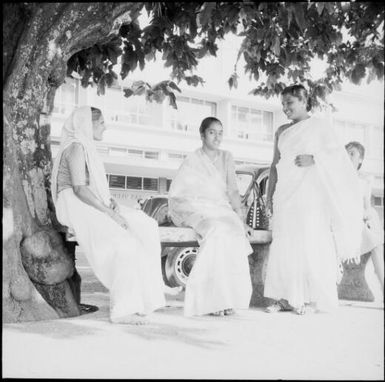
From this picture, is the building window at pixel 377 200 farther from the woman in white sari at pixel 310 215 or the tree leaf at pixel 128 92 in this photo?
the woman in white sari at pixel 310 215

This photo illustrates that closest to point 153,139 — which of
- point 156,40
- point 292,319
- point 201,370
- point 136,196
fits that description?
point 136,196

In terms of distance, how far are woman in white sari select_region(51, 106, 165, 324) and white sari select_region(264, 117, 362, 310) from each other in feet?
4.57

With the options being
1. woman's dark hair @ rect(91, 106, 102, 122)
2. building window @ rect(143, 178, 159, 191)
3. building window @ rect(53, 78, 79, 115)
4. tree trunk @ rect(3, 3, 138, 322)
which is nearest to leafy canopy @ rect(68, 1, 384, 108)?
tree trunk @ rect(3, 3, 138, 322)

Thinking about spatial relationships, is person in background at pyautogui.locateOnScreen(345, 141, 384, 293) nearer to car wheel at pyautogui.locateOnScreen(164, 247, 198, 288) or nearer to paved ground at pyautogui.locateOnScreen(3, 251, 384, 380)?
paved ground at pyautogui.locateOnScreen(3, 251, 384, 380)

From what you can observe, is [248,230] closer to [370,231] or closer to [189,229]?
[189,229]

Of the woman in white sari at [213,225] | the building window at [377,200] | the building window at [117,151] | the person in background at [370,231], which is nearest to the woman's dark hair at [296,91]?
the woman in white sari at [213,225]

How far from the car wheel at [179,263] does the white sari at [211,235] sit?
2161 millimetres

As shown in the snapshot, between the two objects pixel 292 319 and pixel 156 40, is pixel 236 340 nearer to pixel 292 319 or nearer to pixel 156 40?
pixel 292 319

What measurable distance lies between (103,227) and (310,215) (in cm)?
219

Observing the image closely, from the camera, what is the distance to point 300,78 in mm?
9906

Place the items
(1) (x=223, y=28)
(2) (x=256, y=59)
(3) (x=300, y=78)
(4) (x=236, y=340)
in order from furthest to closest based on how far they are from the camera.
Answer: (3) (x=300, y=78), (2) (x=256, y=59), (1) (x=223, y=28), (4) (x=236, y=340)

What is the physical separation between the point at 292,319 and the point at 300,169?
5.36 feet

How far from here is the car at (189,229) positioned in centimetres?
615

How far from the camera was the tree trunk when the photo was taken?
17.2 ft
